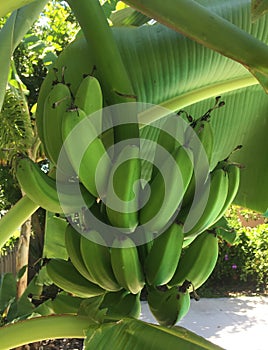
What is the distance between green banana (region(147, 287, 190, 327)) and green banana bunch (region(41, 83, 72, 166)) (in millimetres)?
198

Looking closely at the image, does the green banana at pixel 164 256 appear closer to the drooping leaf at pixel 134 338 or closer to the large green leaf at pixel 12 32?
the drooping leaf at pixel 134 338

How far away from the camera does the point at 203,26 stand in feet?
1.37

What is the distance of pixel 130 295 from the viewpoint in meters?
0.58

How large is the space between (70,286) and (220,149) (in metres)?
0.48

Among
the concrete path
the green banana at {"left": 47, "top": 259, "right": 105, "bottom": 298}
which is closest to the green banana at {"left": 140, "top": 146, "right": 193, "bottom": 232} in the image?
the green banana at {"left": 47, "top": 259, "right": 105, "bottom": 298}

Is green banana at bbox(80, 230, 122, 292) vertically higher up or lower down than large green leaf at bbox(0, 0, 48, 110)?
lower down

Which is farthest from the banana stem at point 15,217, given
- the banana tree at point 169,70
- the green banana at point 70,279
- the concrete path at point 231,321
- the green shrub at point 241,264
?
the green shrub at point 241,264

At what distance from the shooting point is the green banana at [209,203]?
0.58m

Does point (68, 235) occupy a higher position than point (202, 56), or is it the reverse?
point (202, 56)

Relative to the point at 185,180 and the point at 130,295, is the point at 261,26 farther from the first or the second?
the point at 130,295

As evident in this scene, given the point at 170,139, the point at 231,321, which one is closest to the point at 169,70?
the point at 170,139

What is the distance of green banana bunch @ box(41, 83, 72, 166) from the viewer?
535 mm

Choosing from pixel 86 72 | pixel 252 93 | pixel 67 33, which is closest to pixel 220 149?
pixel 252 93

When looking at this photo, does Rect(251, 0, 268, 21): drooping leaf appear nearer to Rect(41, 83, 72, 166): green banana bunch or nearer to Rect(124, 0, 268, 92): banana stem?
Rect(124, 0, 268, 92): banana stem
